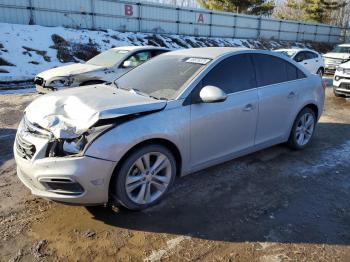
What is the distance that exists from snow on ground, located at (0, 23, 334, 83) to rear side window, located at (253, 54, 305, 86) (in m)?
10.1

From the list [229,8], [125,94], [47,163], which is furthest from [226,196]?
[229,8]

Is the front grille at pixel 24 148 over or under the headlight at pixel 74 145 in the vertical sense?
under

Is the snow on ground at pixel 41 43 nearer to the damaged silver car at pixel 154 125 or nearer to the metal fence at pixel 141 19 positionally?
the metal fence at pixel 141 19

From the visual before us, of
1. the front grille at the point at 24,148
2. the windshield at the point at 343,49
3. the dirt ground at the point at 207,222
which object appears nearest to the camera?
the dirt ground at the point at 207,222

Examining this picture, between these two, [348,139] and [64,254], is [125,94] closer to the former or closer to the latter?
[64,254]

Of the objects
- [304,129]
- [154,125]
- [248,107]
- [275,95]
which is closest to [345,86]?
[304,129]

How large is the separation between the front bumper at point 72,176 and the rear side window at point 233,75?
1626 mm

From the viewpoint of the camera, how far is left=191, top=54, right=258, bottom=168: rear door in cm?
387

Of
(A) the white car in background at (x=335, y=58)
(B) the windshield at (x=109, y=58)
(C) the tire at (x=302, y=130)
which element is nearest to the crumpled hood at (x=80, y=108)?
(C) the tire at (x=302, y=130)

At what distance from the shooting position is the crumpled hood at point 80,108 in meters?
3.18

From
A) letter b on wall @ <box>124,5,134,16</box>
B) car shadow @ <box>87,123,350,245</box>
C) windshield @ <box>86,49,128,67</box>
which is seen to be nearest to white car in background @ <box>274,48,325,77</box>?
windshield @ <box>86,49,128,67</box>

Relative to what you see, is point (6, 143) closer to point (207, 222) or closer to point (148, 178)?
point (148, 178)

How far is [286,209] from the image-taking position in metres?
3.71

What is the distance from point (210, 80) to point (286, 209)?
5.55ft
